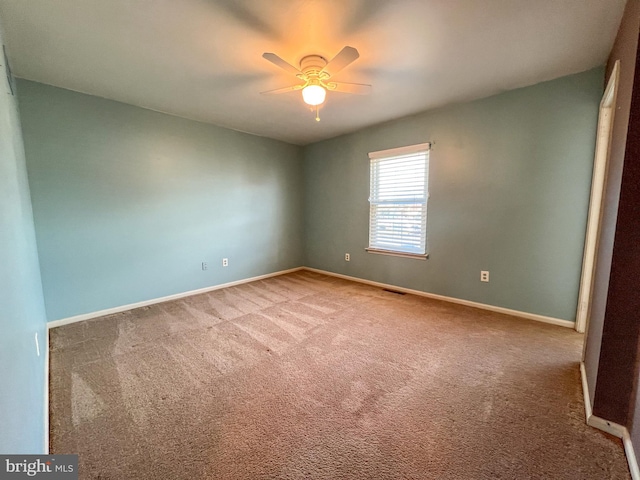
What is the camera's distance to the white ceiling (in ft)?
5.15

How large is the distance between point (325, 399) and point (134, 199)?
312 cm

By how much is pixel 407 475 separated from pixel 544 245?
102 inches

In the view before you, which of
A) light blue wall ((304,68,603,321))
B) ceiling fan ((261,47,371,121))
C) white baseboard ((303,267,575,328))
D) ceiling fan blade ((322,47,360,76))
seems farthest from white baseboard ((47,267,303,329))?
ceiling fan blade ((322,47,360,76))

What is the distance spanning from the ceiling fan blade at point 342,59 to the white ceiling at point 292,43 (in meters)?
0.15

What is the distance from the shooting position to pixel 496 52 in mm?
2004

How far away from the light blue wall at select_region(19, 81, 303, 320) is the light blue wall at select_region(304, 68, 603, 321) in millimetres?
2187

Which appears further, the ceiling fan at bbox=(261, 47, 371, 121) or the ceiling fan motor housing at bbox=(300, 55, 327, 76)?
the ceiling fan motor housing at bbox=(300, 55, 327, 76)

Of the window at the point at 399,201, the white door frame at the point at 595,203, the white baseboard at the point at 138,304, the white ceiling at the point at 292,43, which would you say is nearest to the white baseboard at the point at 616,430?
the white door frame at the point at 595,203

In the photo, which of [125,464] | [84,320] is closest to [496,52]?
[125,464]

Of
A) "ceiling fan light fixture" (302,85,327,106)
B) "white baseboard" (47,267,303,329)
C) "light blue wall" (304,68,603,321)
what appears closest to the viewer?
"ceiling fan light fixture" (302,85,327,106)

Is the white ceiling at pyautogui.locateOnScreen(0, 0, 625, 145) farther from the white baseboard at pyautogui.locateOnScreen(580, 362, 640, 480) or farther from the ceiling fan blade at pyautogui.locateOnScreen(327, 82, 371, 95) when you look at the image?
the white baseboard at pyautogui.locateOnScreen(580, 362, 640, 480)

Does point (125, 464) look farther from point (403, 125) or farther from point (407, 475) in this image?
point (403, 125)

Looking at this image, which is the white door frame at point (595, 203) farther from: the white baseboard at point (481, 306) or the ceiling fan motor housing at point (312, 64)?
the ceiling fan motor housing at point (312, 64)

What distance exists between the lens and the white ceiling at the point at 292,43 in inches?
61.8
